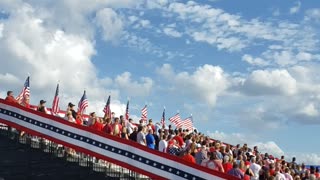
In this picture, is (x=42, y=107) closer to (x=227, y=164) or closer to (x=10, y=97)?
(x=10, y=97)

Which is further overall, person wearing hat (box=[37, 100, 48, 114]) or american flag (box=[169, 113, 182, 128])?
american flag (box=[169, 113, 182, 128])

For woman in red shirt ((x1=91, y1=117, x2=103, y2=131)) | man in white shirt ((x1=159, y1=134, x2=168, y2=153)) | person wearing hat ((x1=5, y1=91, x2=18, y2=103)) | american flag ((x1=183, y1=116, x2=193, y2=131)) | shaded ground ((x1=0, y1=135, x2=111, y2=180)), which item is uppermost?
american flag ((x1=183, y1=116, x2=193, y2=131))

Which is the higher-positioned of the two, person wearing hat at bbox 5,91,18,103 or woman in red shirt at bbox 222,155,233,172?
person wearing hat at bbox 5,91,18,103

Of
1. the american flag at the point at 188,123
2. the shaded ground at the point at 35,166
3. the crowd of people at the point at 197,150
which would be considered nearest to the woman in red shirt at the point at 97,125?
the crowd of people at the point at 197,150

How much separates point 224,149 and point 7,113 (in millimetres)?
7738

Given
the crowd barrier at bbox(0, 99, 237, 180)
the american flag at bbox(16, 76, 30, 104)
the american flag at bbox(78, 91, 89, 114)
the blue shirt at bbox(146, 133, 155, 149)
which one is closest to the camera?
the crowd barrier at bbox(0, 99, 237, 180)

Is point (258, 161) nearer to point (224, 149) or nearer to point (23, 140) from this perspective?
point (224, 149)

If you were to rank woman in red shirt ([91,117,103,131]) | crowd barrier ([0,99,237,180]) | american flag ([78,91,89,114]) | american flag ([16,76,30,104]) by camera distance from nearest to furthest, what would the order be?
crowd barrier ([0,99,237,180]) → woman in red shirt ([91,117,103,131]) → american flag ([16,76,30,104]) → american flag ([78,91,89,114])

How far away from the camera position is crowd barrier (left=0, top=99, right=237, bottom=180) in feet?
51.8

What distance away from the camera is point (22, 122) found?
19.0 m

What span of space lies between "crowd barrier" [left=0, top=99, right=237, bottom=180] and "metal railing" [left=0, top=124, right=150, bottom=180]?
0.38 metres

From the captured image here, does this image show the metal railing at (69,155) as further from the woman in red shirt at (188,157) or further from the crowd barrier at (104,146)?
the woman in red shirt at (188,157)

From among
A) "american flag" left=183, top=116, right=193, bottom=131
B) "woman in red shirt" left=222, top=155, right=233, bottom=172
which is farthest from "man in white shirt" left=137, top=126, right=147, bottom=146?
"american flag" left=183, top=116, right=193, bottom=131

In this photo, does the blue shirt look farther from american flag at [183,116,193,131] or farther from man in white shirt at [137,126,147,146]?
american flag at [183,116,193,131]
